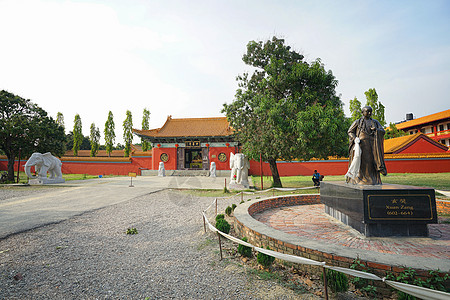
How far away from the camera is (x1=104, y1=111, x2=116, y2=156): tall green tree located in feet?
90.4

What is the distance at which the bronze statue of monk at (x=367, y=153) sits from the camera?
4242 millimetres

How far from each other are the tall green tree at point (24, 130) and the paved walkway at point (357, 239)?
614 inches

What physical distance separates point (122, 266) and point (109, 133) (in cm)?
2856

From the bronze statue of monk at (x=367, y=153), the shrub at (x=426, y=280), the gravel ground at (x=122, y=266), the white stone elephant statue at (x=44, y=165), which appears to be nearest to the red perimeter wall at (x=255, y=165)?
the white stone elephant statue at (x=44, y=165)

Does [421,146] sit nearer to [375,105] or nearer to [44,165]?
[375,105]

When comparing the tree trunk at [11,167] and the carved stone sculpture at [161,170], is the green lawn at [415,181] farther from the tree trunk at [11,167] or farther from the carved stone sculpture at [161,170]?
the tree trunk at [11,167]

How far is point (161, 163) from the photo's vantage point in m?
20.7

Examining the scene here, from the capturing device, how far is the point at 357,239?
3.47 metres

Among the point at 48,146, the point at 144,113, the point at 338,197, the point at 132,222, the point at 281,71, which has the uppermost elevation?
the point at 144,113

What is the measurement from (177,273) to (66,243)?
2.32 m

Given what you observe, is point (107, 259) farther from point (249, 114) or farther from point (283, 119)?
point (249, 114)

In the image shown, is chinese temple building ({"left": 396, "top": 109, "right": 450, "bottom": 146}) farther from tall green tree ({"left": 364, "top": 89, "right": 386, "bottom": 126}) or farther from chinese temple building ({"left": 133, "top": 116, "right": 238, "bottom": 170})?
chinese temple building ({"left": 133, "top": 116, "right": 238, "bottom": 170})

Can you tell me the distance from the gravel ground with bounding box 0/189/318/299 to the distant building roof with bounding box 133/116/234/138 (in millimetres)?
16976

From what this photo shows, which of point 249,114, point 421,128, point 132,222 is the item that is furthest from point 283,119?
point 421,128
